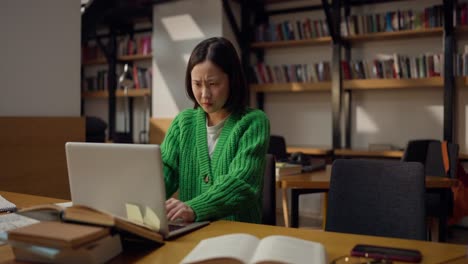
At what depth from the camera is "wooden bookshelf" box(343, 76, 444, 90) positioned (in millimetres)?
4445

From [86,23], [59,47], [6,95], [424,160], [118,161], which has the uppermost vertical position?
[86,23]

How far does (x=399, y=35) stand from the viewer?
4684 mm

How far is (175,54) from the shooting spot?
18.0ft

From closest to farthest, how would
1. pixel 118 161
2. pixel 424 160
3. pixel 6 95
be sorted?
pixel 118 161, pixel 6 95, pixel 424 160

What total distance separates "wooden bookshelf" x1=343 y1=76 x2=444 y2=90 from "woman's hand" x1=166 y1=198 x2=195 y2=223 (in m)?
3.65

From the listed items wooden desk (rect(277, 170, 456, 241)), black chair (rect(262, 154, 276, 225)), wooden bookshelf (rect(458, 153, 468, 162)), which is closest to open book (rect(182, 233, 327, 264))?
black chair (rect(262, 154, 276, 225))

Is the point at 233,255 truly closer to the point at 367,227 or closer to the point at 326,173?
the point at 367,227

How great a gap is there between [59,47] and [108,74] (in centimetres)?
344

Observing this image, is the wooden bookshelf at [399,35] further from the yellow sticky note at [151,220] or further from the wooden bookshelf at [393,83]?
the yellow sticky note at [151,220]

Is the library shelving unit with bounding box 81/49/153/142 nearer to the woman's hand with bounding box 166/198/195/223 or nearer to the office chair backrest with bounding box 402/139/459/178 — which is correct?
the office chair backrest with bounding box 402/139/459/178

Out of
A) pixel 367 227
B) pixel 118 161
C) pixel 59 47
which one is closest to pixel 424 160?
pixel 367 227

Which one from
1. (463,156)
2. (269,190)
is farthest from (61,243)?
(463,156)

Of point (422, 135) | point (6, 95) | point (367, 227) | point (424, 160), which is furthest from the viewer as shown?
point (422, 135)

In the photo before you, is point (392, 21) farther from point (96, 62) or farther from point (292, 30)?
point (96, 62)
